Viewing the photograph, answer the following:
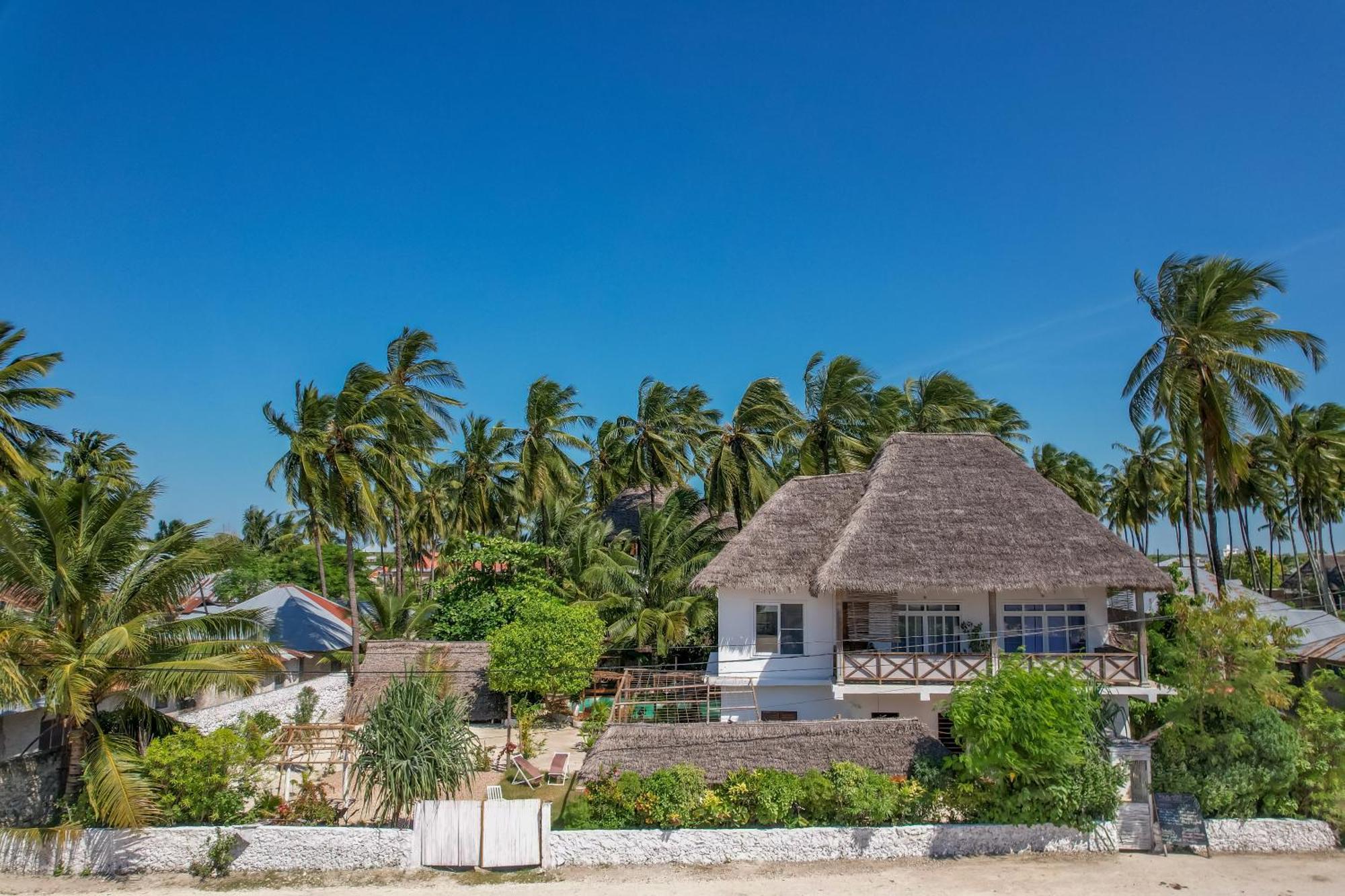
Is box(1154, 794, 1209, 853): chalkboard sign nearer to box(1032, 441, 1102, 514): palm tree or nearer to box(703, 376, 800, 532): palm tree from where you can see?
box(703, 376, 800, 532): palm tree

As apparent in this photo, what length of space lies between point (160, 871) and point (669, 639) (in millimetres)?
15030

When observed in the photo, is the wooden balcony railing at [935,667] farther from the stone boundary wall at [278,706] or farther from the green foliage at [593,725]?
the stone boundary wall at [278,706]

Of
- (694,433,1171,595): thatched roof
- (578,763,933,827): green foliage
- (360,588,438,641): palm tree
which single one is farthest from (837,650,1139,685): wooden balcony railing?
(360,588,438,641): palm tree

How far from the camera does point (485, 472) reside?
122ft

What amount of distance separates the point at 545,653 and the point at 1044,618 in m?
12.5

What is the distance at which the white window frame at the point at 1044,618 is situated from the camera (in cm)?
1986

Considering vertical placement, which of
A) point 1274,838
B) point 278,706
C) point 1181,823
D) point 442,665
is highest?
point 442,665

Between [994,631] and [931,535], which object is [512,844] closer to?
[931,535]

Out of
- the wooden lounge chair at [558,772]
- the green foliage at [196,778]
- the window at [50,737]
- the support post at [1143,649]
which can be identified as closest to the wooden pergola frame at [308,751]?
the green foliage at [196,778]

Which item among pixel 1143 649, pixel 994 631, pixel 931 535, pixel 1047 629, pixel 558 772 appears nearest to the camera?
pixel 558 772

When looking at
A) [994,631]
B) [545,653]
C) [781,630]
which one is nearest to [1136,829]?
[994,631]

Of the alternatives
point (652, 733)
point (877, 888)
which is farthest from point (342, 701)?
point (877, 888)

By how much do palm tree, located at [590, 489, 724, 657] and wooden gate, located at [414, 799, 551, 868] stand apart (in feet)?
40.1

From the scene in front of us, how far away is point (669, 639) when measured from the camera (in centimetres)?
2628
